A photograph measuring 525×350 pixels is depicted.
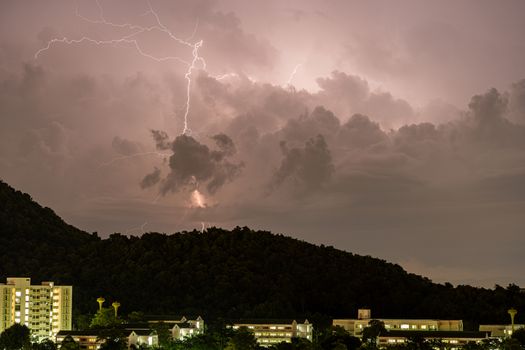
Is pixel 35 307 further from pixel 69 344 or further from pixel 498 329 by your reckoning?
pixel 498 329

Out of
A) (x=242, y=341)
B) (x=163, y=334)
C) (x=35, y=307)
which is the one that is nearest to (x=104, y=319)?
(x=35, y=307)

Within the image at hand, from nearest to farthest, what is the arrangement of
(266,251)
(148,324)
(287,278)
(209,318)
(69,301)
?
(148,324) < (69,301) < (209,318) < (287,278) < (266,251)

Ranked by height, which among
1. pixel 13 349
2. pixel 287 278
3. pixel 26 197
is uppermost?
pixel 26 197

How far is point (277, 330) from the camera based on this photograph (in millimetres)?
76500

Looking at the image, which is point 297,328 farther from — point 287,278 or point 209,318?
point 287,278

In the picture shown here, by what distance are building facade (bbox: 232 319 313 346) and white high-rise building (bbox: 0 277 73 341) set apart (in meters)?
13.2

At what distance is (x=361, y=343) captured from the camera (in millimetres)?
66938

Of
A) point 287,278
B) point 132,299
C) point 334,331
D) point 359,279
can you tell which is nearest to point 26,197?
point 132,299

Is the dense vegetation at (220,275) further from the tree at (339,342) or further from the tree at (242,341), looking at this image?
the tree at (242,341)

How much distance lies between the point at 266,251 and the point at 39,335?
3466cm

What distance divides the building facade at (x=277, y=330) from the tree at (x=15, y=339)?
1698cm

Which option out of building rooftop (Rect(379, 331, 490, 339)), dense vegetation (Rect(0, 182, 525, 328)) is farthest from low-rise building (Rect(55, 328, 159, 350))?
building rooftop (Rect(379, 331, 490, 339))

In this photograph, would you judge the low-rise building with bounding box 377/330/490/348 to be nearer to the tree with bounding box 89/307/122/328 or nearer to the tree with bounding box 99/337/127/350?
the tree with bounding box 99/337/127/350

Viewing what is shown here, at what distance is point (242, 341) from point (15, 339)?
587 inches
